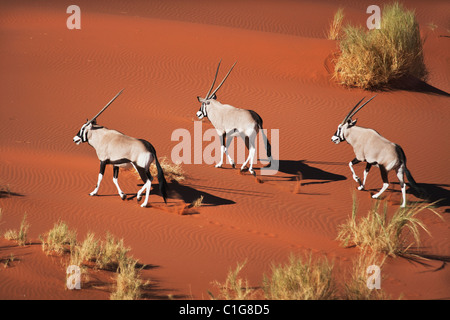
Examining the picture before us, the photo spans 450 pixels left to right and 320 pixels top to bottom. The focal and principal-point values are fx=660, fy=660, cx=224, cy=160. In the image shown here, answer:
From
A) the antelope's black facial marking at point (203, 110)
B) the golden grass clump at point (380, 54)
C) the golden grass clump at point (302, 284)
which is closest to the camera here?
the golden grass clump at point (302, 284)

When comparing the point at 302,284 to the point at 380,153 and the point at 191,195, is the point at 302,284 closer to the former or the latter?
the point at 191,195

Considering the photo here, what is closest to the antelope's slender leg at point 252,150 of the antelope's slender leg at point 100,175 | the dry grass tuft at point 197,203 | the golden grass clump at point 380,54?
the dry grass tuft at point 197,203

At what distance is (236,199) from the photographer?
1177cm

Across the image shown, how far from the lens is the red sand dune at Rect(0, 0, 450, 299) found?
361 inches

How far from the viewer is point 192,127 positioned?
52.0 ft

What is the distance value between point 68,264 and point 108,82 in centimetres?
1136

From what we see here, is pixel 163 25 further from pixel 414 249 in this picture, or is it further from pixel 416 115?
pixel 414 249

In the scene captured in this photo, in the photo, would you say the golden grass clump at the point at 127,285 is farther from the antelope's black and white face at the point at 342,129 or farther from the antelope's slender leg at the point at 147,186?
the antelope's black and white face at the point at 342,129

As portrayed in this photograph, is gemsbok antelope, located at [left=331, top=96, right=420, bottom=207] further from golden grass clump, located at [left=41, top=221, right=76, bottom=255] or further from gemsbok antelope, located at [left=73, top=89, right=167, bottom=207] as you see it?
golden grass clump, located at [left=41, top=221, right=76, bottom=255]

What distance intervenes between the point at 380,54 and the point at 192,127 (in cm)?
604

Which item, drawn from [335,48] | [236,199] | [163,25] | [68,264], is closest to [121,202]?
[236,199]

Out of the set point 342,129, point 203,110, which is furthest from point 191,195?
point 342,129

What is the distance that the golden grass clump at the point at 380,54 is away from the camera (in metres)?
18.3

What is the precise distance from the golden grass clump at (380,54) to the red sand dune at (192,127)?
48 cm
